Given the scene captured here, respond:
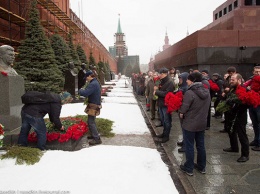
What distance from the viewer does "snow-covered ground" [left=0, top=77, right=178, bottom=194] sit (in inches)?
153

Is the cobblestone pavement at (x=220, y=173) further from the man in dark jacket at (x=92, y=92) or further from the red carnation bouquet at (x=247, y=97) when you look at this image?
the man in dark jacket at (x=92, y=92)

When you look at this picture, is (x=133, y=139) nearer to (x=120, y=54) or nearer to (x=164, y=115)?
(x=164, y=115)

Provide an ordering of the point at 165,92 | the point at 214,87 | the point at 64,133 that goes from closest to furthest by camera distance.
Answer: the point at 64,133 → the point at 165,92 → the point at 214,87

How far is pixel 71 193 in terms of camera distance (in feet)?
12.2

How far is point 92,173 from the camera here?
4422mm

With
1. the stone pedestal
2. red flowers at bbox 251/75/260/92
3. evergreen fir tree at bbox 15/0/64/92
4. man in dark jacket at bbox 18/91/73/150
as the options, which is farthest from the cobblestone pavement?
evergreen fir tree at bbox 15/0/64/92

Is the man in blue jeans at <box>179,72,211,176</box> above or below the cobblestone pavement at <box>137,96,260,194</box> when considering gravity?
above

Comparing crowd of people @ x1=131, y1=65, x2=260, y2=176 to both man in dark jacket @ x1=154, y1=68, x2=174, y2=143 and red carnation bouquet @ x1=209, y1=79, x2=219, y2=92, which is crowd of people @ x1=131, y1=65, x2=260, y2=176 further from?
red carnation bouquet @ x1=209, y1=79, x2=219, y2=92

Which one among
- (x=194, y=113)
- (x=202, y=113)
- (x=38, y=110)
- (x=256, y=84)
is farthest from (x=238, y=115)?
(x=38, y=110)

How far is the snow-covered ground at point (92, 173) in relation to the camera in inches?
153

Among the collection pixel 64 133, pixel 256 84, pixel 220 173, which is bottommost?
pixel 220 173

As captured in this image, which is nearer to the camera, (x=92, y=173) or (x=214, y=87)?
(x=92, y=173)

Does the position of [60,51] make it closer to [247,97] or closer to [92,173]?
[92,173]

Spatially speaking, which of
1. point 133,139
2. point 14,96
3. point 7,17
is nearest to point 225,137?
point 133,139
